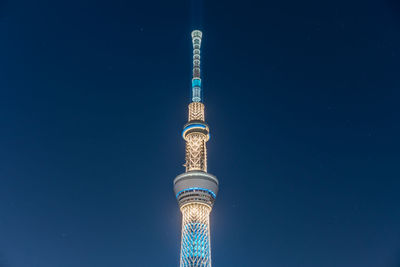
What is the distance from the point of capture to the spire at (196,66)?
3514 inches

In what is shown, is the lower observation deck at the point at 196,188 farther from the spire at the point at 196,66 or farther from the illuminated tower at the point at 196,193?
the spire at the point at 196,66

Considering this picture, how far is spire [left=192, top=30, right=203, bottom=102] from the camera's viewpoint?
89.2 meters

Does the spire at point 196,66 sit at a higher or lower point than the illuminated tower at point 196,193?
higher

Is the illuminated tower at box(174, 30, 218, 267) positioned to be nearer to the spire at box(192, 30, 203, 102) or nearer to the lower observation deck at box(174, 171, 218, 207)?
the lower observation deck at box(174, 171, 218, 207)

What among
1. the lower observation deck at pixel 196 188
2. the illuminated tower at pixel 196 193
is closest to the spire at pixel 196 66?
the illuminated tower at pixel 196 193

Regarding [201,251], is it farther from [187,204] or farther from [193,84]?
[193,84]

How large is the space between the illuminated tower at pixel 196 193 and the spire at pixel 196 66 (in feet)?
7.05

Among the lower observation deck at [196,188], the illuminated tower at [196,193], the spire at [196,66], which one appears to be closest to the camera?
the illuminated tower at [196,193]

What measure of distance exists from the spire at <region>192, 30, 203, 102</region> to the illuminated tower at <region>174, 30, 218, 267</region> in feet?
7.05

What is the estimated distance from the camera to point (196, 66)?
9025 centimetres

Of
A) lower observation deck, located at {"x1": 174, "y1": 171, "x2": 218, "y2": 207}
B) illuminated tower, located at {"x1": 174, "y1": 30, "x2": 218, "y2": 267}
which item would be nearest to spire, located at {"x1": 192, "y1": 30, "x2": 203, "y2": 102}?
illuminated tower, located at {"x1": 174, "y1": 30, "x2": 218, "y2": 267}

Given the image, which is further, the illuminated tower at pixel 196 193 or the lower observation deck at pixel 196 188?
the lower observation deck at pixel 196 188

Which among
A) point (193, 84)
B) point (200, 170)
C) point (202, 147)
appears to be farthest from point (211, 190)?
point (193, 84)

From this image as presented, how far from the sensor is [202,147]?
84.2m
